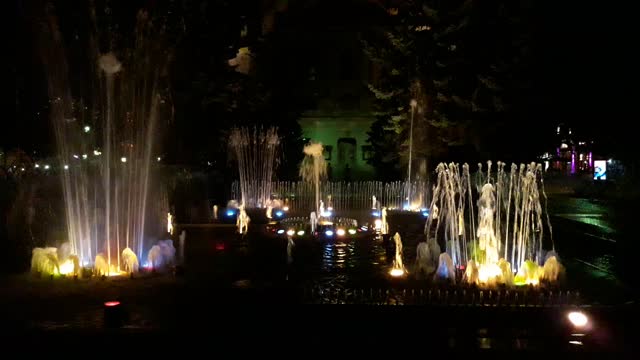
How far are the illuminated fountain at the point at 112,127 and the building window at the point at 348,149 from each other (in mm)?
18936

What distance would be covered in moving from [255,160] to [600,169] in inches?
706

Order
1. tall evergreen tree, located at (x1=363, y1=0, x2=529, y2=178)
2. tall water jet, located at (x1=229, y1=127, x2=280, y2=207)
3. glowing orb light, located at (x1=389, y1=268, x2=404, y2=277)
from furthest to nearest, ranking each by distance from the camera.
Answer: tall evergreen tree, located at (x1=363, y1=0, x2=529, y2=178)
tall water jet, located at (x1=229, y1=127, x2=280, y2=207)
glowing orb light, located at (x1=389, y1=268, x2=404, y2=277)

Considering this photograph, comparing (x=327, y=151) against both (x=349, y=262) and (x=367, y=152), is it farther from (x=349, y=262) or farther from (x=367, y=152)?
(x=349, y=262)

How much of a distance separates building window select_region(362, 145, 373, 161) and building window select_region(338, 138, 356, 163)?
691 mm

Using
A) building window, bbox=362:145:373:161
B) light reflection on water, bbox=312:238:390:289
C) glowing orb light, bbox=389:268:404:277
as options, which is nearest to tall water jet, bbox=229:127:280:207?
building window, bbox=362:145:373:161

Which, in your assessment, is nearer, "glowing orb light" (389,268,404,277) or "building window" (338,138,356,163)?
"glowing orb light" (389,268,404,277)

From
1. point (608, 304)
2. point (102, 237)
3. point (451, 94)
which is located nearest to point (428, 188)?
point (451, 94)

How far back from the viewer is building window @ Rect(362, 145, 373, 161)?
149 feet

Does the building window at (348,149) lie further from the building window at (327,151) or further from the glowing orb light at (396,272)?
the glowing orb light at (396,272)

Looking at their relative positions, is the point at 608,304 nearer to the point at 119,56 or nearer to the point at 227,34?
the point at 119,56

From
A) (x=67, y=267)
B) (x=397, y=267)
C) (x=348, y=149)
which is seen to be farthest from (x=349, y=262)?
(x=348, y=149)

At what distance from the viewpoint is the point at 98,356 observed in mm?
8195

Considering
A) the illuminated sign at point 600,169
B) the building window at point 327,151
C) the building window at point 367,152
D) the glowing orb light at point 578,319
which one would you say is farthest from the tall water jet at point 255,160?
the glowing orb light at point 578,319

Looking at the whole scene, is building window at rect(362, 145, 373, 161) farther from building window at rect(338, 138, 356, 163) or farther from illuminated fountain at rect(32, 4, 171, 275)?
illuminated fountain at rect(32, 4, 171, 275)
